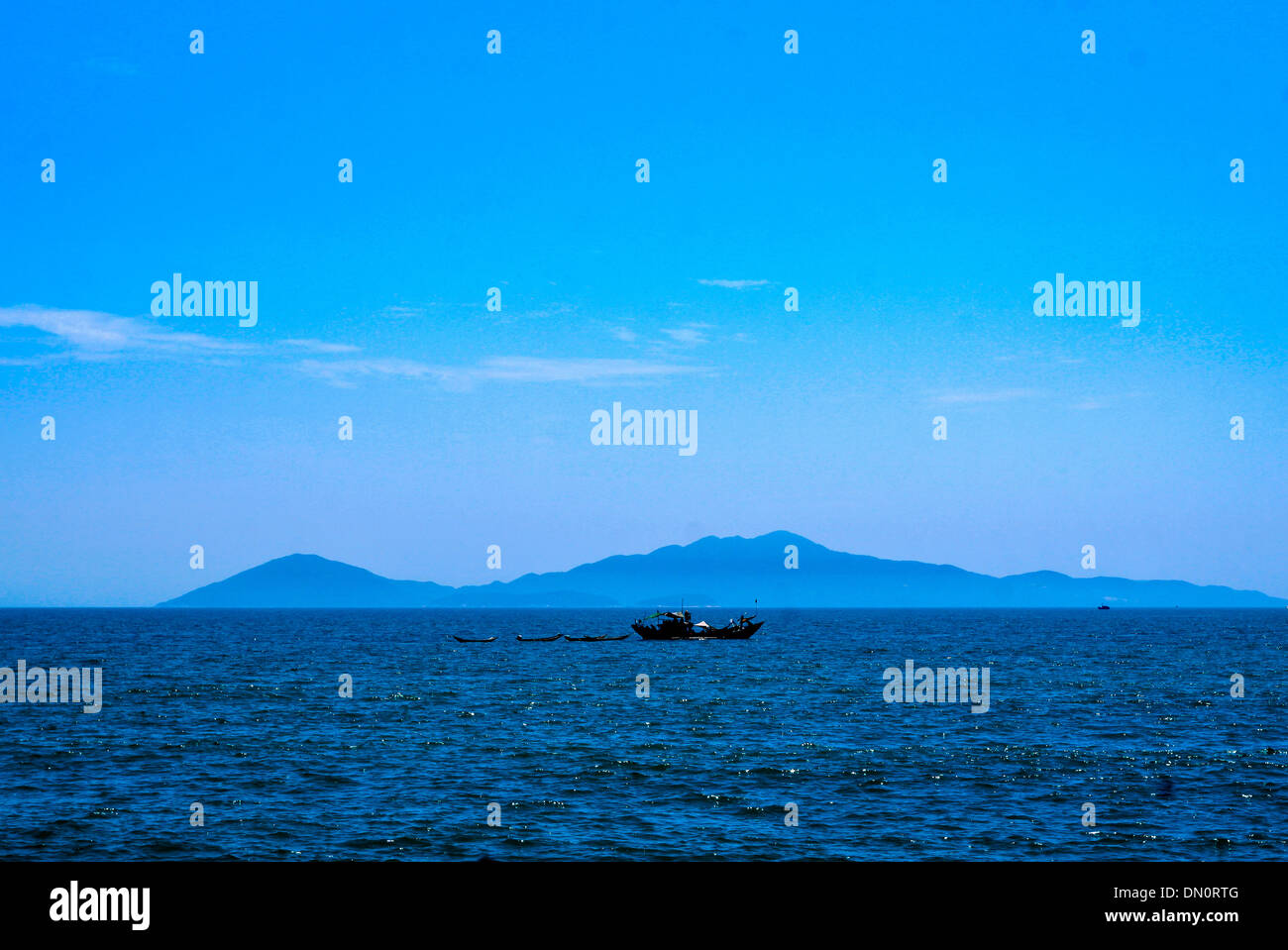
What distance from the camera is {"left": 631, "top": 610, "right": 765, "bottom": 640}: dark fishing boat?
14362 cm

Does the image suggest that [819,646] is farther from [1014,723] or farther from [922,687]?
[1014,723]

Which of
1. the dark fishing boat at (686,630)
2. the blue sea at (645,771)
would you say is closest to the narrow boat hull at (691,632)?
the dark fishing boat at (686,630)

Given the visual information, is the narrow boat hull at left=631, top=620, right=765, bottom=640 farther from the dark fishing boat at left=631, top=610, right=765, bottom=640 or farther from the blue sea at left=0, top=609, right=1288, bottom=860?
the blue sea at left=0, top=609, right=1288, bottom=860

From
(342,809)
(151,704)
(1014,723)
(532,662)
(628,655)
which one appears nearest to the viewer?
(342,809)

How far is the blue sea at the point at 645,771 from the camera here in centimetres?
2770

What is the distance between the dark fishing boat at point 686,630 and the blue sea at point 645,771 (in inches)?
2441

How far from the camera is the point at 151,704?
6166 centimetres

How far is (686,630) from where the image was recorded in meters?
144

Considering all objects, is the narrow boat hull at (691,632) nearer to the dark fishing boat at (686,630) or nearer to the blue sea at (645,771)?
the dark fishing boat at (686,630)

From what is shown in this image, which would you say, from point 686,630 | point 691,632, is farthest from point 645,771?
point 691,632

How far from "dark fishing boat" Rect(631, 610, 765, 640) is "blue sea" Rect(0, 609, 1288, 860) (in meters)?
62.0
